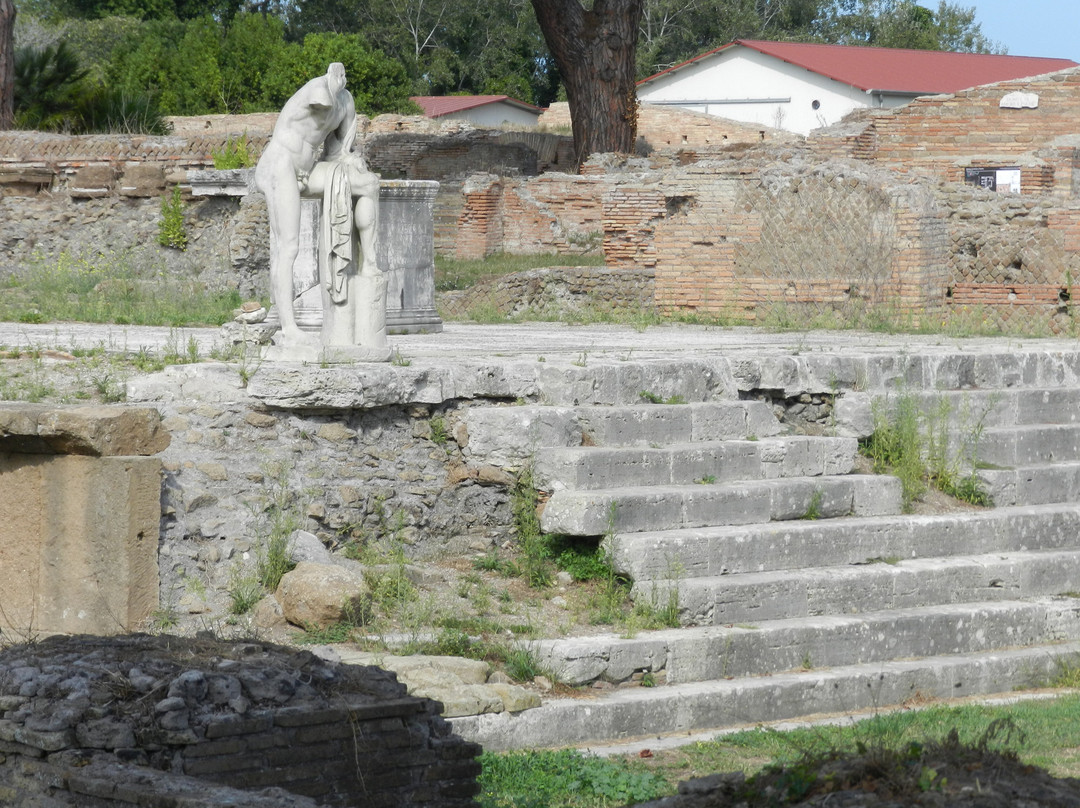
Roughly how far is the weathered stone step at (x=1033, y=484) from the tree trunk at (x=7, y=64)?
550 inches

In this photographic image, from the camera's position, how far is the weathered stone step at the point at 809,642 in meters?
6.57

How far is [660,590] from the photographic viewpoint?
23.0 feet

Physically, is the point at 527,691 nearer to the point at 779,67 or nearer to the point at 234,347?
the point at 234,347

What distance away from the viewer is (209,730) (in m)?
4.13

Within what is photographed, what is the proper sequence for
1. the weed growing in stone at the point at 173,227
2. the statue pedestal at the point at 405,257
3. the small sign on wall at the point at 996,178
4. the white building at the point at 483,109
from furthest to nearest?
the white building at the point at 483,109 < the small sign on wall at the point at 996,178 < the weed growing in stone at the point at 173,227 < the statue pedestal at the point at 405,257

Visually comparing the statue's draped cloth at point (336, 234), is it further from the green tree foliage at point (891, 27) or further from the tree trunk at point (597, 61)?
the green tree foliage at point (891, 27)

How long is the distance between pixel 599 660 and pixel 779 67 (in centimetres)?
3824

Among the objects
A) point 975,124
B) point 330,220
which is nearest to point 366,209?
point 330,220

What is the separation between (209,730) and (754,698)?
316 cm

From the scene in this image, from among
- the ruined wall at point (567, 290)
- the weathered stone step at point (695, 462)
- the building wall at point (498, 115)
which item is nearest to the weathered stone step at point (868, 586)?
the weathered stone step at point (695, 462)

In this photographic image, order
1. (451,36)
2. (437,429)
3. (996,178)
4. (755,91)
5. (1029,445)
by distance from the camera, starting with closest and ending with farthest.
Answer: (437,429)
(1029,445)
(996,178)
(755,91)
(451,36)

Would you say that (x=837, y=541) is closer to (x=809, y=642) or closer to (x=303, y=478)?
(x=809, y=642)

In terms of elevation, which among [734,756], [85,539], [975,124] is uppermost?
[975,124]

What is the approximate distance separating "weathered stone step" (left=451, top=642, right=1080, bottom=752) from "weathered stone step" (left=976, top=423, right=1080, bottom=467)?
151 cm
